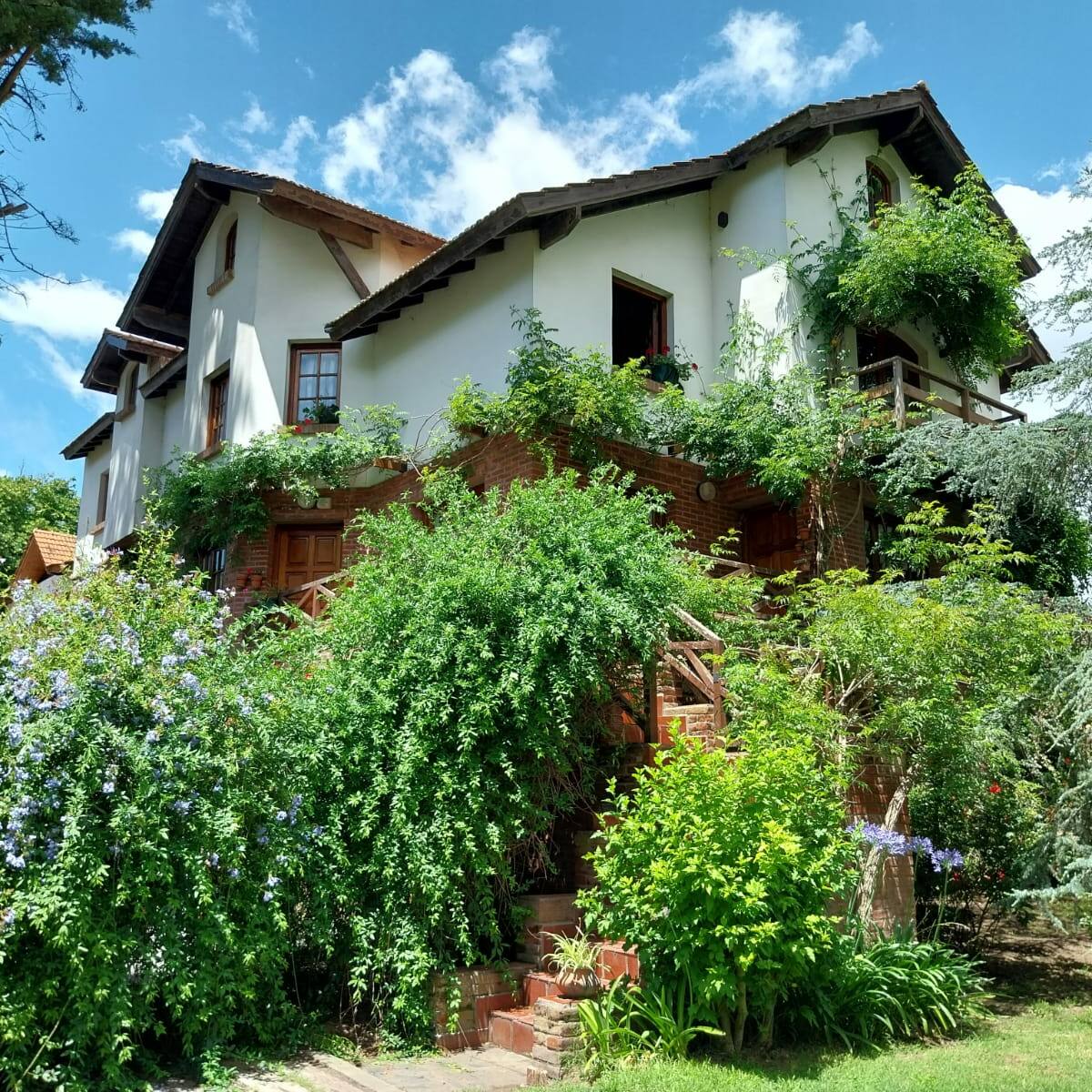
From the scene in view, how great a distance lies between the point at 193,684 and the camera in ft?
17.7

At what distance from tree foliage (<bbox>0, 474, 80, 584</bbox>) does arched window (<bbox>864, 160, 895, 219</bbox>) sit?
27621mm

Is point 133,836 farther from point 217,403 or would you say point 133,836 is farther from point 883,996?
point 217,403

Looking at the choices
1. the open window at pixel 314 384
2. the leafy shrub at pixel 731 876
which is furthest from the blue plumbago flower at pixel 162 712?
the open window at pixel 314 384

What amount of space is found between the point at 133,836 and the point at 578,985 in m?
2.68

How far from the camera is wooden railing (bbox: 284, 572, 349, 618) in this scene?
10.9 metres

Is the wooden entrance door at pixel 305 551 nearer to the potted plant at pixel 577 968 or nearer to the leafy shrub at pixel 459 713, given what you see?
the leafy shrub at pixel 459 713

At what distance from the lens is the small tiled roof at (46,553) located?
24469 millimetres

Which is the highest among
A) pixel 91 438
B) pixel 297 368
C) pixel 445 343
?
pixel 91 438

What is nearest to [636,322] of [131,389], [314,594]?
[314,594]

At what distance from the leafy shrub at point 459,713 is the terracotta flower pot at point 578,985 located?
566 millimetres

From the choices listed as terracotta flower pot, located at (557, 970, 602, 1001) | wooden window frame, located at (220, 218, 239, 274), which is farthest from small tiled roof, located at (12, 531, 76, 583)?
terracotta flower pot, located at (557, 970, 602, 1001)

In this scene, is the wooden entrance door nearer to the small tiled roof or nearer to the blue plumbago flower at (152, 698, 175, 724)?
the blue plumbago flower at (152, 698, 175, 724)

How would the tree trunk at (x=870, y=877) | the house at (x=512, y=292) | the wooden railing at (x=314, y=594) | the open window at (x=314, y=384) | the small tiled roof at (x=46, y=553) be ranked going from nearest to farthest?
1. the tree trunk at (x=870, y=877)
2. the wooden railing at (x=314, y=594)
3. the house at (x=512, y=292)
4. the open window at (x=314, y=384)
5. the small tiled roof at (x=46, y=553)

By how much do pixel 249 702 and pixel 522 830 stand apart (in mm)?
1896
